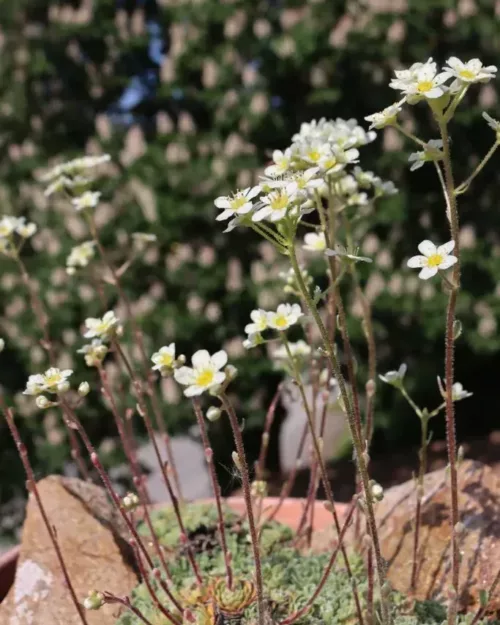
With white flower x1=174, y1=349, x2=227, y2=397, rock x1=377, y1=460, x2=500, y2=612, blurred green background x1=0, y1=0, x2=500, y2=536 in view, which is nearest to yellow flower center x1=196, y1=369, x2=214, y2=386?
white flower x1=174, y1=349, x2=227, y2=397

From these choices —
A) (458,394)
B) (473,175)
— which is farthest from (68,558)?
(473,175)

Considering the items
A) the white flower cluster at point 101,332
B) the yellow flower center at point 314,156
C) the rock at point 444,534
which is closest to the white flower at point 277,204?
the yellow flower center at point 314,156

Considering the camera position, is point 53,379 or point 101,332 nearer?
point 53,379

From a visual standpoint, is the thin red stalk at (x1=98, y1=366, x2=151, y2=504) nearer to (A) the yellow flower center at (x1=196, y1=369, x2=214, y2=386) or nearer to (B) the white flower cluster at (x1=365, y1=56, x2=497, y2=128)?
(A) the yellow flower center at (x1=196, y1=369, x2=214, y2=386)

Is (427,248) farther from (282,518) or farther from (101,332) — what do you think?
(282,518)

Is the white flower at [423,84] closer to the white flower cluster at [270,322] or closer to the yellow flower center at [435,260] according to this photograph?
the yellow flower center at [435,260]

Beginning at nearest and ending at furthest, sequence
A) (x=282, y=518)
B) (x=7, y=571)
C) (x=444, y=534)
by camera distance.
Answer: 1. (x=444, y=534)
2. (x=7, y=571)
3. (x=282, y=518)
